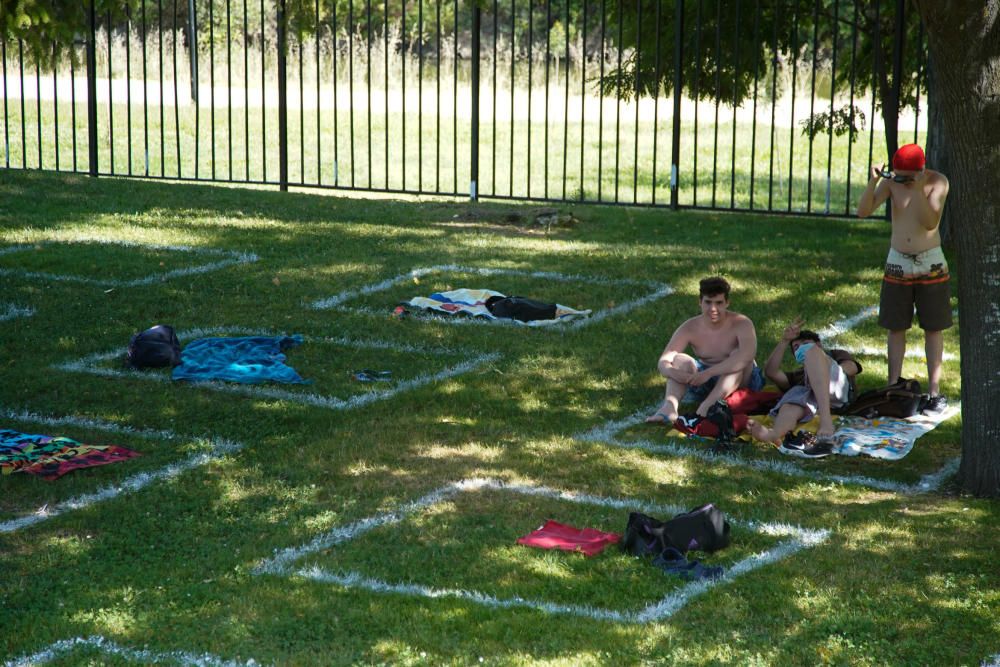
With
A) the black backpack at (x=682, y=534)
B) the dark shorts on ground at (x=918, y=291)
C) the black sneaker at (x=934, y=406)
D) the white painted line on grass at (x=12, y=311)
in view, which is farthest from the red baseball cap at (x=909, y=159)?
the white painted line on grass at (x=12, y=311)

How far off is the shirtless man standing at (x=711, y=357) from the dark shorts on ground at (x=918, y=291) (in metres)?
1.01

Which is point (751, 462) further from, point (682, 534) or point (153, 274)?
point (153, 274)

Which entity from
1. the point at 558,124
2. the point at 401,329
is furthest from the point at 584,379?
the point at 558,124

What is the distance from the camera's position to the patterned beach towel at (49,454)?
804 centimetres

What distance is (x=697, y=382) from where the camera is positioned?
930cm

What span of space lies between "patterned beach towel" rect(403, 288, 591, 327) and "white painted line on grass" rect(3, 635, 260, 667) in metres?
6.21

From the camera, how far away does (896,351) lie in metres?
9.72

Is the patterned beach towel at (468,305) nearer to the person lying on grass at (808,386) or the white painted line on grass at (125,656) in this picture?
the person lying on grass at (808,386)

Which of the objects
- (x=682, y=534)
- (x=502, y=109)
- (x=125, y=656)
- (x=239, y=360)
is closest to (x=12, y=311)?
(x=239, y=360)

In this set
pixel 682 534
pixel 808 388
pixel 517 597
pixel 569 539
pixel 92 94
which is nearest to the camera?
pixel 517 597

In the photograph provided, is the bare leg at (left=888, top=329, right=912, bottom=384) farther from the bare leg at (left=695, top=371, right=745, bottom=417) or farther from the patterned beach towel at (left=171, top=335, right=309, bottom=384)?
the patterned beach towel at (left=171, top=335, right=309, bottom=384)

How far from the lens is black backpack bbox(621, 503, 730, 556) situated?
6.79 metres

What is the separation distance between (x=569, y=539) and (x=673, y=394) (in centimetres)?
250

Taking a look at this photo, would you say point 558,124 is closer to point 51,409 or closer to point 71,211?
point 71,211
